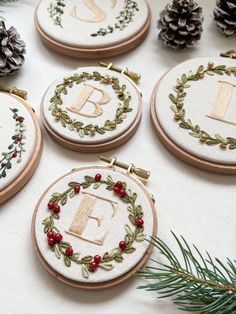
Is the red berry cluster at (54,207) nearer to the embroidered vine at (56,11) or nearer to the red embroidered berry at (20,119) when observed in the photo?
the red embroidered berry at (20,119)

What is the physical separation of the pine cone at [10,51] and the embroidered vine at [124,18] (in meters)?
0.15

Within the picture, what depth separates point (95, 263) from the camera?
0.67m

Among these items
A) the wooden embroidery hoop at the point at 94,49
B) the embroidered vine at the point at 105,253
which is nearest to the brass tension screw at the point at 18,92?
the wooden embroidery hoop at the point at 94,49

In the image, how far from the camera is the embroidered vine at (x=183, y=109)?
2.58 feet

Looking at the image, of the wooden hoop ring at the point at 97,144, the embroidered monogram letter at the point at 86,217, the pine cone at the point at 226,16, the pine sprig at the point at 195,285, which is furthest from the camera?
the pine cone at the point at 226,16

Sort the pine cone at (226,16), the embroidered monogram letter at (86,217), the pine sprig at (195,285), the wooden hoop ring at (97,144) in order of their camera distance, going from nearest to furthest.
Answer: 1. the pine sprig at (195,285)
2. the embroidered monogram letter at (86,217)
3. the wooden hoop ring at (97,144)
4. the pine cone at (226,16)

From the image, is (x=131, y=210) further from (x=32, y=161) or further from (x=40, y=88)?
(x=40, y=88)

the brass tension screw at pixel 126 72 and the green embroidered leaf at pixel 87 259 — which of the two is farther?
the brass tension screw at pixel 126 72

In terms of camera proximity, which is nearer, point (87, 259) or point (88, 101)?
point (87, 259)

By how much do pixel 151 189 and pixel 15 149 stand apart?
24 centimetres

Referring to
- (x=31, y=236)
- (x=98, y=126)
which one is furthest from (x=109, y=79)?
(x=31, y=236)

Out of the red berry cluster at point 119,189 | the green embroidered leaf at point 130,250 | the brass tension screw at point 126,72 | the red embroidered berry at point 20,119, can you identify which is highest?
the brass tension screw at point 126,72

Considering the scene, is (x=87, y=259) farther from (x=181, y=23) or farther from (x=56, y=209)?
(x=181, y=23)

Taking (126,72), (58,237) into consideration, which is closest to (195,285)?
(58,237)
